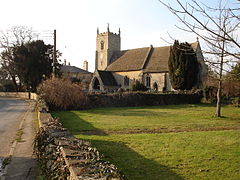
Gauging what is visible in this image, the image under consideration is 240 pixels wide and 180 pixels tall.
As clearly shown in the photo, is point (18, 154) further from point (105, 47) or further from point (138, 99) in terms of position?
point (105, 47)

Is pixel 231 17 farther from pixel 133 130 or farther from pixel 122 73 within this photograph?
pixel 122 73


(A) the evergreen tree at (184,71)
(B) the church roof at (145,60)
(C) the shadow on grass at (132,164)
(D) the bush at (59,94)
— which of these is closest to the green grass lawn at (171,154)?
(C) the shadow on grass at (132,164)

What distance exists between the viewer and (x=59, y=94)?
2112 centimetres

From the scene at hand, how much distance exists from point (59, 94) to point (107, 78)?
29.7 meters

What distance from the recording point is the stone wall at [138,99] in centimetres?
2505

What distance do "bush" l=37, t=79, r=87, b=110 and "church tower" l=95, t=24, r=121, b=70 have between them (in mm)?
39587

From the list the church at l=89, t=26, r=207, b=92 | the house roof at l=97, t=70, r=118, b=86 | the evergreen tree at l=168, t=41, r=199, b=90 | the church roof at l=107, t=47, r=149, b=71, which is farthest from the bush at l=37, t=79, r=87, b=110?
the church roof at l=107, t=47, r=149, b=71

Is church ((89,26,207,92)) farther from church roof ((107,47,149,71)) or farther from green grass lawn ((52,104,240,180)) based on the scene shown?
green grass lawn ((52,104,240,180))

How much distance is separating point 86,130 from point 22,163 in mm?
5005

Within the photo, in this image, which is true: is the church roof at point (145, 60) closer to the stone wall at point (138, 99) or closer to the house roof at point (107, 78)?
the house roof at point (107, 78)

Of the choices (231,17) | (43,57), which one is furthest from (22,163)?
(43,57)

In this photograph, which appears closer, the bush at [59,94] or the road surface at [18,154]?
the road surface at [18,154]

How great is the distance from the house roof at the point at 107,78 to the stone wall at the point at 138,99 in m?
19.5

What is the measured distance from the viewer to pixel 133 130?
11.6 meters
